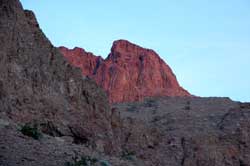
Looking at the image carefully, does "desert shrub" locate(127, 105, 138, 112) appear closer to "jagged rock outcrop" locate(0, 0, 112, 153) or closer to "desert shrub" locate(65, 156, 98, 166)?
"jagged rock outcrop" locate(0, 0, 112, 153)

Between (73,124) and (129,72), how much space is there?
177ft

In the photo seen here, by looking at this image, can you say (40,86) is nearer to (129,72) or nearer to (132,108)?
(132,108)

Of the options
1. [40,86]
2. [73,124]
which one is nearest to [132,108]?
[73,124]

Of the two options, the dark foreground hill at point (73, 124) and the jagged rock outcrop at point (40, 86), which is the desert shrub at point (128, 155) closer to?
the dark foreground hill at point (73, 124)

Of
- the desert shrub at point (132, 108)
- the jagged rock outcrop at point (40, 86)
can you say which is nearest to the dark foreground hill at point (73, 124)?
the jagged rock outcrop at point (40, 86)

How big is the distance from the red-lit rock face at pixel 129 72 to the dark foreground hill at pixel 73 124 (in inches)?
1176

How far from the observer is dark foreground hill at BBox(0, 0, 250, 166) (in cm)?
1419

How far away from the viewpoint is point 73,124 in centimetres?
2227

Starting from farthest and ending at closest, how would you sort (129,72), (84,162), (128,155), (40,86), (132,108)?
(129,72), (132,108), (128,155), (40,86), (84,162)

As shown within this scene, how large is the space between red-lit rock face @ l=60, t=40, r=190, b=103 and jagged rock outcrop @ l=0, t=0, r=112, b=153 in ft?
143

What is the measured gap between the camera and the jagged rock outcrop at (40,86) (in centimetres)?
1981

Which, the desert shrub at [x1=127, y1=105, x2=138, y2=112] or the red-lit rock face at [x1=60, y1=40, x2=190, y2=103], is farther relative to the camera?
the red-lit rock face at [x1=60, y1=40, x2=190, y2=103]

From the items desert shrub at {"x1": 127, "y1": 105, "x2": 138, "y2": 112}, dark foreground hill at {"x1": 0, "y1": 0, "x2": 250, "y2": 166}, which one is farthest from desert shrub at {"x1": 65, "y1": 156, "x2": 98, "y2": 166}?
desert shrub at {"x1": 127, "y1": 105, "x2": 138, "y2": 112}

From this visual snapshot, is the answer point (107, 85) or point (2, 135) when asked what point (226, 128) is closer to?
point (2, 135)
